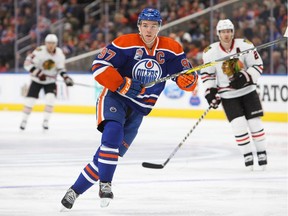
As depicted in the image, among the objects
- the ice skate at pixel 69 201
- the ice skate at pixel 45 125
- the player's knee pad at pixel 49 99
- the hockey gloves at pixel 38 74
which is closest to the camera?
the ice skate at pixel 69 201

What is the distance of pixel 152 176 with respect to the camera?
7113 mm

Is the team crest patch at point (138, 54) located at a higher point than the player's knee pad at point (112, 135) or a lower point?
higher

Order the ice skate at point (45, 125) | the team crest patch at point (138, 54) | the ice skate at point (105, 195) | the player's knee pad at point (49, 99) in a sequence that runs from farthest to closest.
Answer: the player's knee pad at point (49, 99) → the ice skate at point (45, 125) → the team crest patch at point (138, 54) → the ice skate at point (105, 195)

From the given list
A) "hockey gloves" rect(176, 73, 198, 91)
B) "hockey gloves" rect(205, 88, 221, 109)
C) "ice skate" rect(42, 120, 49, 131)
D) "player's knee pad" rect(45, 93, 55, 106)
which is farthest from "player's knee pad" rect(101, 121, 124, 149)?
"player's knee pad" rect(45, 93, 55, 106)

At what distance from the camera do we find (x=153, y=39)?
529cm

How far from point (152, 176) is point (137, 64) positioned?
203 cm

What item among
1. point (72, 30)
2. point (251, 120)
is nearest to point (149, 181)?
point (251, 120)

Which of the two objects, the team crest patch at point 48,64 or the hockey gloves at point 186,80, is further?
the team crest patch at point 48,64

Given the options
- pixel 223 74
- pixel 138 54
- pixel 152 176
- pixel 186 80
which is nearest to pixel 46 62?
pixel 223 74

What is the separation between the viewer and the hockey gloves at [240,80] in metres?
7.61

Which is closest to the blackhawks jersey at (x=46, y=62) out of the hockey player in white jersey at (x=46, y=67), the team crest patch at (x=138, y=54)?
the hockey player in white jersey at (x=46, y=67)

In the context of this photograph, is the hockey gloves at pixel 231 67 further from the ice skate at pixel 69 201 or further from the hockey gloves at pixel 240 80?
the ice skate at pixel 69 201

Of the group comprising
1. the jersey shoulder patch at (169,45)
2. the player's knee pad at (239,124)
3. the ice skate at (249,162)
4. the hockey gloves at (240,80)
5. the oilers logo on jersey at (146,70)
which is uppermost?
the jersey shoulder patch at (169,45)

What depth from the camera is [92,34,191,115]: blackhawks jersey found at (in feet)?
16.9
